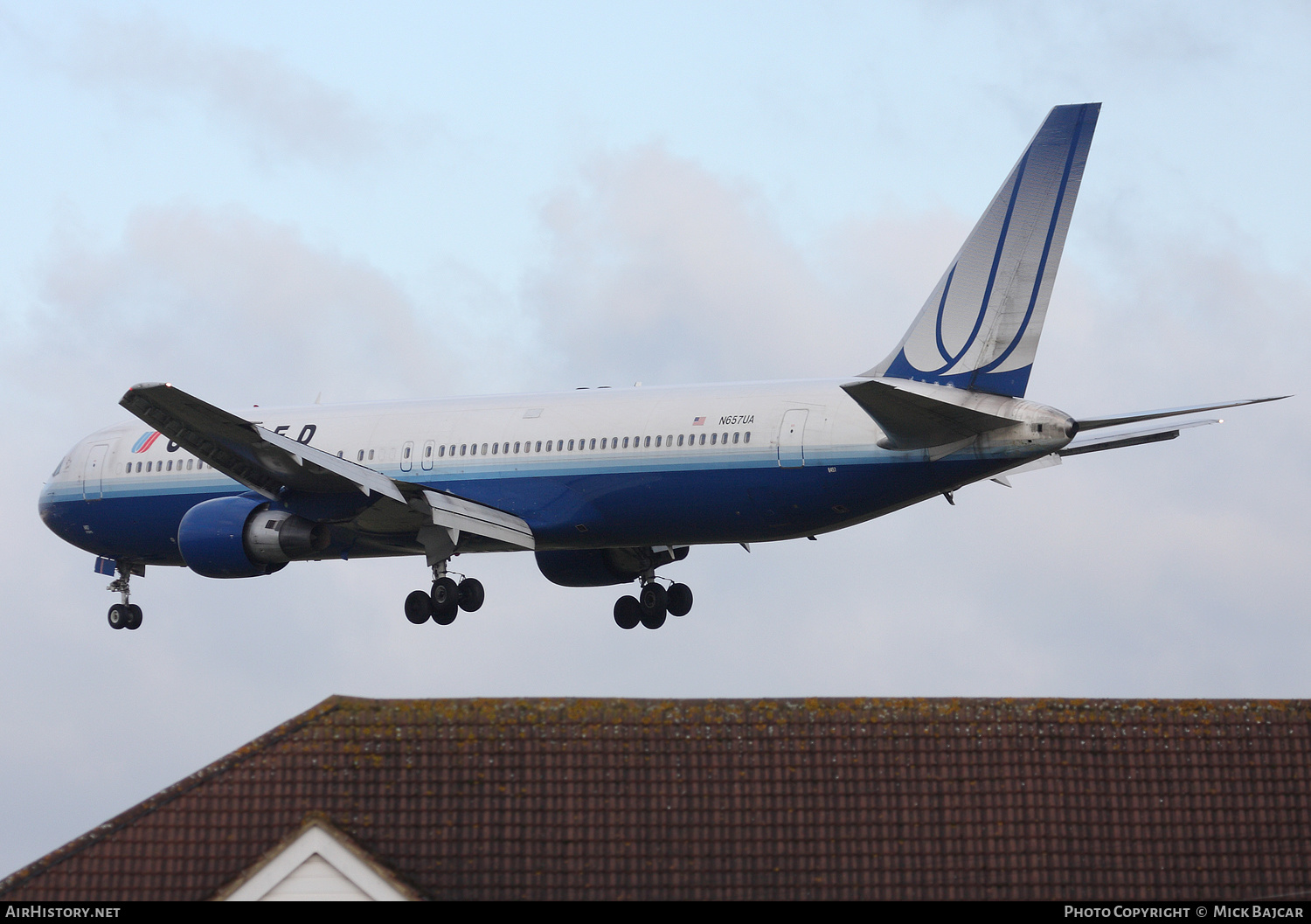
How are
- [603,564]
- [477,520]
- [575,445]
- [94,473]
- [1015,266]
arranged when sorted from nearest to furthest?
[1015,266], [575,445], [477,520], [603,564], [94,473]

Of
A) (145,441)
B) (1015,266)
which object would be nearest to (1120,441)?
(1015,266)

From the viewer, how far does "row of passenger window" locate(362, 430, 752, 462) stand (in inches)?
1405

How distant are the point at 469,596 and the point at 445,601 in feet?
1.83

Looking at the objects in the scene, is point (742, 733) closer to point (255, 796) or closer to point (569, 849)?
point (569, 849)

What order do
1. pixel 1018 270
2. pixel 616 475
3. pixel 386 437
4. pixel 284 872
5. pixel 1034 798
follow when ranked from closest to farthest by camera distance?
pixel 284 872, pixel 1034 798, pixel 1018 270, pixel 616 475, pixel 386 437

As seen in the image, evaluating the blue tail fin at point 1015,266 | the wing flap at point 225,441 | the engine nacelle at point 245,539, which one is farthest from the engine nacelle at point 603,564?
the blue tail fin at point 1015,266

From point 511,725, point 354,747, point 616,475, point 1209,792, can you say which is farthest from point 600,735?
point 616,475

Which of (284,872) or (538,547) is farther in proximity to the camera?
(538,547)

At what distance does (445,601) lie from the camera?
3894 centimetres

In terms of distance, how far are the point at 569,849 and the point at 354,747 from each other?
3277 mm

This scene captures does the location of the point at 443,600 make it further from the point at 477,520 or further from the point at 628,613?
the point at 628,613

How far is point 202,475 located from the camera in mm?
41156

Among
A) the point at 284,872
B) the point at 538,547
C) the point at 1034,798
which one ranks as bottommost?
the point at 284,872

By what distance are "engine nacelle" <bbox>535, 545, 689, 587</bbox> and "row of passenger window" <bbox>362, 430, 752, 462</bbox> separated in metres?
4.17
